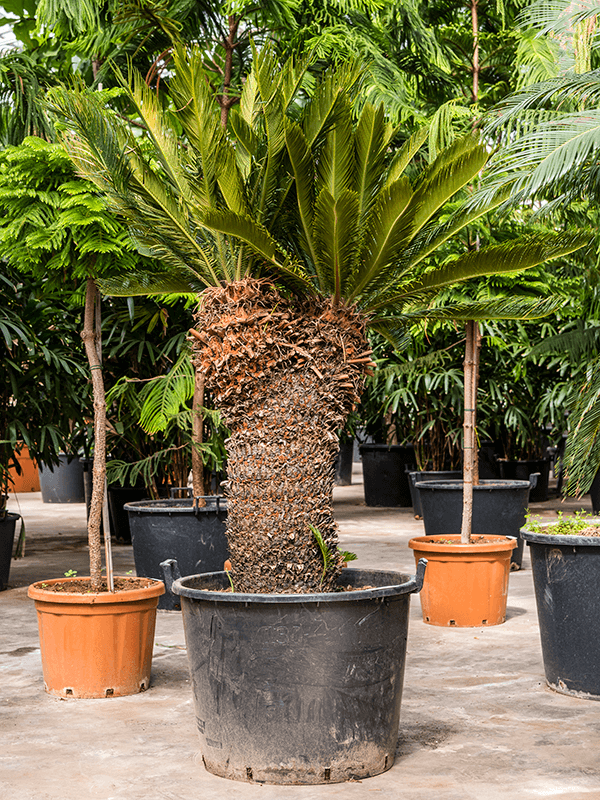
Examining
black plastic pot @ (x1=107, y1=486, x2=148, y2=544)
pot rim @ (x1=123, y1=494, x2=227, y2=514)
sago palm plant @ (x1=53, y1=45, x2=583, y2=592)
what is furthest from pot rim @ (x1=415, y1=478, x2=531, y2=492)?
sago palm plant @ (x1=53, y1=45, x2=583, y2=592)

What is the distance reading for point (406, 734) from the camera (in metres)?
3.44

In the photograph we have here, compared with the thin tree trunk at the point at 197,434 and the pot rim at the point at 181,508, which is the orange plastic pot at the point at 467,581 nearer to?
the pot rim at the point at 181,508

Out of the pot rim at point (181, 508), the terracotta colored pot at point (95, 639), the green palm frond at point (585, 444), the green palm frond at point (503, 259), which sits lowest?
the terracotta colored pot at point (95, 639)

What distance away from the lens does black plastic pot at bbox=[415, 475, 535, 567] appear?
684 cm

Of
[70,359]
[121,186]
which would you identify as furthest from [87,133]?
[70,359]

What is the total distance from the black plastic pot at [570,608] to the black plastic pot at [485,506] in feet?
9.21

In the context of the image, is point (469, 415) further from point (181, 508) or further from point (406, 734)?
point (406, 734)

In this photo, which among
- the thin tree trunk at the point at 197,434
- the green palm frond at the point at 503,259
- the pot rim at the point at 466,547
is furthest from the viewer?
the thin tree trunk at the point at 197,434

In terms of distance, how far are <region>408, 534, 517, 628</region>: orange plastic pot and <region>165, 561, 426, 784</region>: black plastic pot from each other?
7.76 feet

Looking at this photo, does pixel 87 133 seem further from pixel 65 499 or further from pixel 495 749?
pixel 65 499

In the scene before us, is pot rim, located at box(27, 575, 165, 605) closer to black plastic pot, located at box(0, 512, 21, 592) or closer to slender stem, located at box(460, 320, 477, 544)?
slender stem, located at box(460, 320, 477, 544)

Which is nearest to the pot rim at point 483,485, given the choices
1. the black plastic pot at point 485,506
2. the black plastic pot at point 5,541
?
the black plastic pot at point 485,506

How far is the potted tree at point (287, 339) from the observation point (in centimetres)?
286

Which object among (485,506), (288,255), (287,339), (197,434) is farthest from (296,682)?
(485,506)
